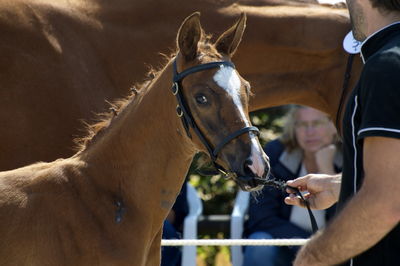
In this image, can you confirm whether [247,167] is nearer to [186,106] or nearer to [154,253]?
[186,106]

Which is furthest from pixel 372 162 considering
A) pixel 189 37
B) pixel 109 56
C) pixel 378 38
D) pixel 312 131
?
pixel 312 131

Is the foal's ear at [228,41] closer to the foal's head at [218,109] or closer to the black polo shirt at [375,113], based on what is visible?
the foal's head at [218,109]

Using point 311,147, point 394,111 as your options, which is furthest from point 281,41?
point 394,111

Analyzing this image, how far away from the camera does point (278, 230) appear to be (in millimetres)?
5336

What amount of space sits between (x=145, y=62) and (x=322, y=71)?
3.55ft

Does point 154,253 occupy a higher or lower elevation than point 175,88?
lower

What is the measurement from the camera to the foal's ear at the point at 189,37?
11.0 ft

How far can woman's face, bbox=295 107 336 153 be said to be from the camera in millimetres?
5617

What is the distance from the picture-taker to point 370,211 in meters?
2.04

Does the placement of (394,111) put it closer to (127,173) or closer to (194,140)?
(194,140)

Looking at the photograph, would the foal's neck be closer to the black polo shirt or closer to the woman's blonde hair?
the black polo shirt

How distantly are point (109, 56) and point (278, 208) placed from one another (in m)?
1.84

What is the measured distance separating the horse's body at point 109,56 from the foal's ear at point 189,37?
1055 mm

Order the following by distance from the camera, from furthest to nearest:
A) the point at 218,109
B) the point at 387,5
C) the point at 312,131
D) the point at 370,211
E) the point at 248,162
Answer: the point at 312,131 < the point at 218,109 < the point at 248,162 < the point at 387,5 < the point at 370,211
